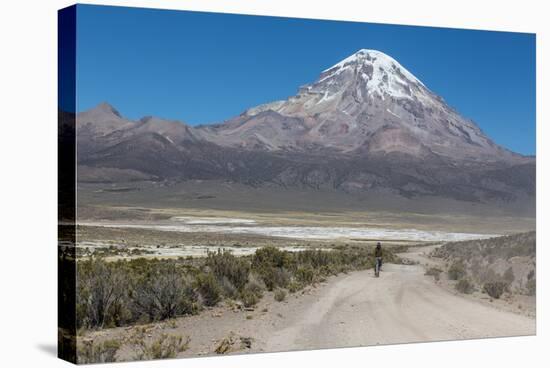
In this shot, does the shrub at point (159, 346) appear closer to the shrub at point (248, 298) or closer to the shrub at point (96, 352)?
the shrub at point (96, 352)

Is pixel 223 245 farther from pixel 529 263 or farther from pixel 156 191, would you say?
pixel 529 263

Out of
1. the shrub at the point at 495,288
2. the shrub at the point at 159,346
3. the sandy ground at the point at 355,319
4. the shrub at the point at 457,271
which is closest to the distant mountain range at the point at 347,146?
the shrub at the point at 457,271

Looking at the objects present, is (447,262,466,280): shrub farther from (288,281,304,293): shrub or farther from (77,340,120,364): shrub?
(77,340,120,364): shrub

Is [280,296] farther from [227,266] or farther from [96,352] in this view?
[96,352]

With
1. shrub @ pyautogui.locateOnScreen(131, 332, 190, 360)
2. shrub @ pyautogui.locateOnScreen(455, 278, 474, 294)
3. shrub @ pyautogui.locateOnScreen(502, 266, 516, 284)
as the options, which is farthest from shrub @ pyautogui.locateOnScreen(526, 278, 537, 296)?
shrub @ pyautogui.locateOnScreen(131, 332, 190, 360)

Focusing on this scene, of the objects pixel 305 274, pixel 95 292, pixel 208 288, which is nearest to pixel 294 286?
pixel 305 274
